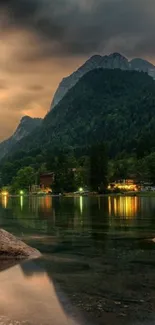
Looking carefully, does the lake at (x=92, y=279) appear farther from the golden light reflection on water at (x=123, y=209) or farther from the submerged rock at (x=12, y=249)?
the golden light reflection on water at (x=123, y=209)

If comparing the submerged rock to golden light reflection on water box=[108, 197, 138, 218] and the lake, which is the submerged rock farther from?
golden light reflection on water box=[108, 197, 138, 218]

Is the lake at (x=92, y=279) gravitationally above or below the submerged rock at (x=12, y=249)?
below

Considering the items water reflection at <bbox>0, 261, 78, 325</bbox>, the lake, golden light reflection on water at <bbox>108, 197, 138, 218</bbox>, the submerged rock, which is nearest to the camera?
water reflection at <bbox>0, 261, 78, 325</bbox>

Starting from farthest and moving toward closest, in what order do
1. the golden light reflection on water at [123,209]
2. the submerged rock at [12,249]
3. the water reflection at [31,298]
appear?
the golden light reflection on water at [123,209] → the submerged rock at [12,249] → the water reflection at [31,298]

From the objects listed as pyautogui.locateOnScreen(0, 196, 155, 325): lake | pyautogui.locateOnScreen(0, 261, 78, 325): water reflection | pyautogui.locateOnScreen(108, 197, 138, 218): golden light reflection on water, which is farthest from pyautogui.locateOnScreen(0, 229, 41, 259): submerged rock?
pyautogui.locateOnScreen(108, 197, 138, 218): golden light reflection on water

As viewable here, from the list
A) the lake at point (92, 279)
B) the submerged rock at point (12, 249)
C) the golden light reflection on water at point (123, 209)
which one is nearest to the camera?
the lake at point (92, 279)

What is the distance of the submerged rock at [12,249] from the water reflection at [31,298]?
3.60 m

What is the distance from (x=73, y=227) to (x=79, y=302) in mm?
32439

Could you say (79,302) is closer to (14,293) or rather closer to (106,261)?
(14,293)

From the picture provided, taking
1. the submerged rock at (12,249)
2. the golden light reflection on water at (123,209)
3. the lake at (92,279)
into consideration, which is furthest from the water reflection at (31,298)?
the golden light reflection on water at (123,209)

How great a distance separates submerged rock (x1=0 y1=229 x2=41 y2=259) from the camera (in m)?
27.2

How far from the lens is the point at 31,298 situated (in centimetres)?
1750

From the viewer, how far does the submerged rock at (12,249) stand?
2720cm

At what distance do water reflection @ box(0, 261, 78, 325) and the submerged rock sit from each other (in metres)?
3.60
